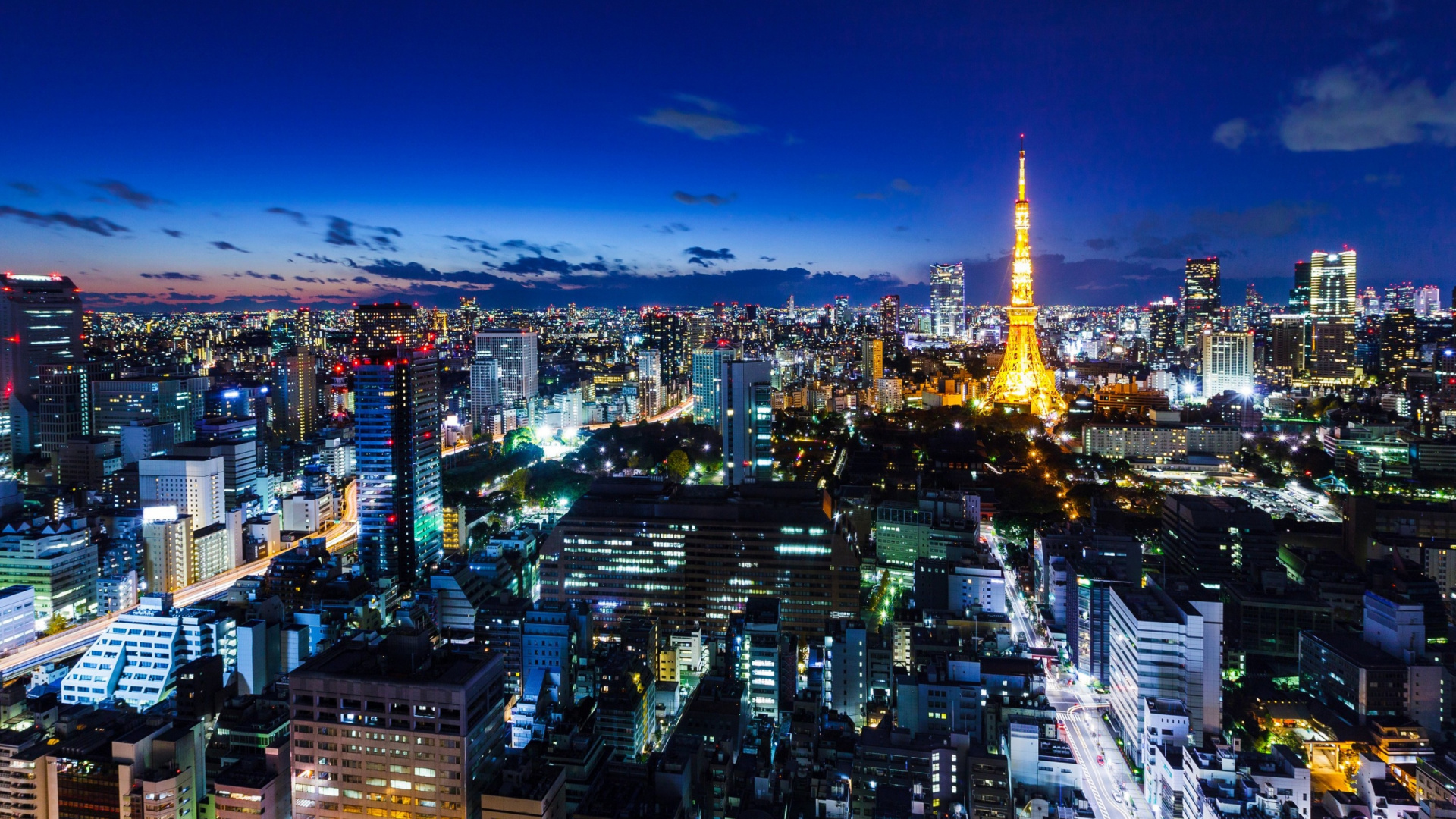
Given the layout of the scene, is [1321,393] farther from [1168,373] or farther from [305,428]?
[305,428]

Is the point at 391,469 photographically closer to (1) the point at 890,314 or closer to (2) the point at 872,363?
(2) the point at 872,363

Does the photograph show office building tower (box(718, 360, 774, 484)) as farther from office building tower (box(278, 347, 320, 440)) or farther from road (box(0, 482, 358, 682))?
office building tower (box(278, 347, 320, 440))

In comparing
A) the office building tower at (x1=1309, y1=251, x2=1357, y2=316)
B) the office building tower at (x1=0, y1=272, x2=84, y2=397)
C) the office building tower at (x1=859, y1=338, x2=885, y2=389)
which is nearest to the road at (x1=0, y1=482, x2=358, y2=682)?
the office building tower at (x1=0, y1=272, x2=84, y2=397)

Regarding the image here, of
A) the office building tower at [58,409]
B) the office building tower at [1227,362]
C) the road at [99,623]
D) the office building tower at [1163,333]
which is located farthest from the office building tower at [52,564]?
the office building tower at [1163,333]

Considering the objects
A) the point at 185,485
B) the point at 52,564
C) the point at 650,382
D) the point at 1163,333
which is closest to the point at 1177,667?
the point at 52,564

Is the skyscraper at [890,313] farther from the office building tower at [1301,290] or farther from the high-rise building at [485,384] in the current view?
the high-rise building at [485,384]
